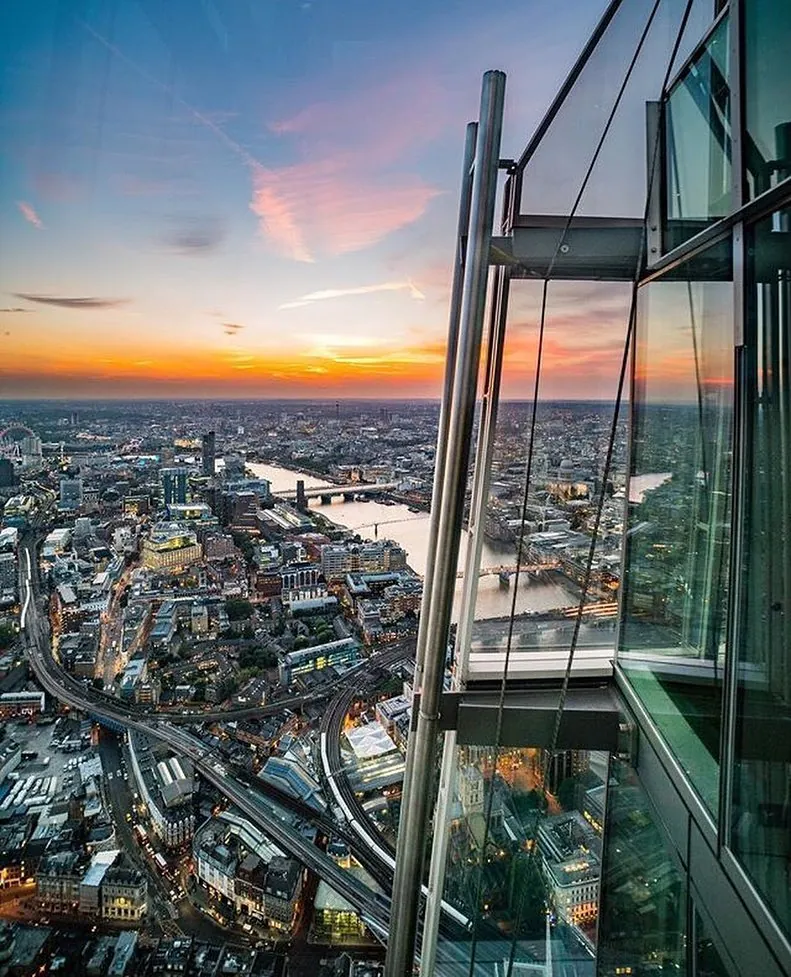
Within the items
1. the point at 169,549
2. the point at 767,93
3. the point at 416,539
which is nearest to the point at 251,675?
the point at 169,549

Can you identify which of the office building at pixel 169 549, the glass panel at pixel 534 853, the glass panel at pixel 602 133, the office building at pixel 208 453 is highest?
the glass panel at pixel 602 133

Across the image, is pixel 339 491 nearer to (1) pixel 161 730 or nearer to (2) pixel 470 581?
(1) pixel 161 730

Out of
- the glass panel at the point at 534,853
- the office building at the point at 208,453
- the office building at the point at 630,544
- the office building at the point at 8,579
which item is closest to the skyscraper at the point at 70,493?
the office building at the point at 8,579

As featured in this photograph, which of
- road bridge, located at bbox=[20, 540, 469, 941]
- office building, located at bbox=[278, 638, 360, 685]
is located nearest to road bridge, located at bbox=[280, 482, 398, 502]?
office building, located at bbox=[278, 638, 360, 685]

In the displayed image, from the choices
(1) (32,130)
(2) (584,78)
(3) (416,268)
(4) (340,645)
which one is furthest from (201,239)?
(2) (584,78)

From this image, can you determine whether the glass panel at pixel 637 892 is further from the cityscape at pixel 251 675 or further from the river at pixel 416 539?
the river at pixel 416 539

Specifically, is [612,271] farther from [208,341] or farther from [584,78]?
[208,341]
